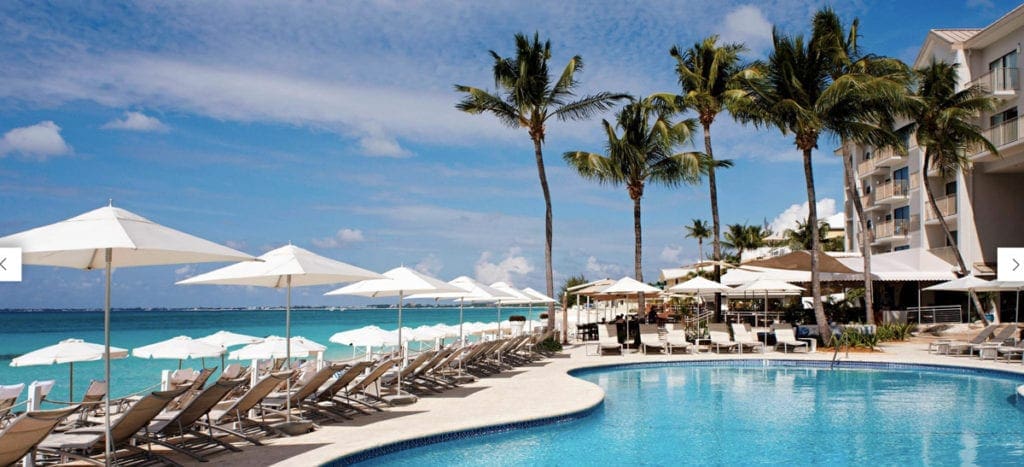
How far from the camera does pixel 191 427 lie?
8414mm

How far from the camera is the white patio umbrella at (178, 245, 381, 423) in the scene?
984 cm

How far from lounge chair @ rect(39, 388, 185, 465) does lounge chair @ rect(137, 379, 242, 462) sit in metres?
0.19

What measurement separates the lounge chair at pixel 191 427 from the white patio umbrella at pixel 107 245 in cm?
53

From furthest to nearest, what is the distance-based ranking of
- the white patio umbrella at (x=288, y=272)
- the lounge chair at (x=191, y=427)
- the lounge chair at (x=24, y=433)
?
the white patio umbrella at (x=288, y=272) < the lounge chair at (x=191, y=427) < the lounge chair at (x=24, y=433)

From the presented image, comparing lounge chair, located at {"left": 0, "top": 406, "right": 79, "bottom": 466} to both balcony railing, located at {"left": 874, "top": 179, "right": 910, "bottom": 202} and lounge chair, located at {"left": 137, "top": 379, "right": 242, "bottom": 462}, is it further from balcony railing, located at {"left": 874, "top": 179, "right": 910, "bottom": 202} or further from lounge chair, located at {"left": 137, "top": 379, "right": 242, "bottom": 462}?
balcony railing, located at {"left": 874, "top": 179, "right": 910, "bottom": 202}

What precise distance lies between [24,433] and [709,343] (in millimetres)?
19513

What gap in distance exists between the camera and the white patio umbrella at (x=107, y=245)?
6.52 meters

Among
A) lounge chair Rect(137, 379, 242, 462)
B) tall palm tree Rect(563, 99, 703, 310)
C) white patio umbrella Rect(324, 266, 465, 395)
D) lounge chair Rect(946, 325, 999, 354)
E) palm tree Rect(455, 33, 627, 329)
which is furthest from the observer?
tall palm tree Rect(563, 99, 703, 310)

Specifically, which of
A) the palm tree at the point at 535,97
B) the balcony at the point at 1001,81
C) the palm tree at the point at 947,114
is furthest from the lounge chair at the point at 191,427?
the balcony at the point at 1001,81

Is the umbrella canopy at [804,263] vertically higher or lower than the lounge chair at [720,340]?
higher

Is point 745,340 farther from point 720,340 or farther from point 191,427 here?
point 191,427

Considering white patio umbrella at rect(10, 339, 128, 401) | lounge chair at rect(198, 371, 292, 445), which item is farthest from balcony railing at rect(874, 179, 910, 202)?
white patio umbrella at rect(10, 339, 128, 401)

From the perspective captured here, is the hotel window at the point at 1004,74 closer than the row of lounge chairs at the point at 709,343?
No

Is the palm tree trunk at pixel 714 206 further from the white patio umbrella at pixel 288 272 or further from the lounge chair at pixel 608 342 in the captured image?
the white patio umbrella at pixel 288 272
